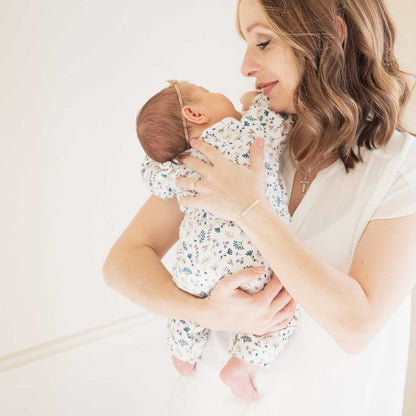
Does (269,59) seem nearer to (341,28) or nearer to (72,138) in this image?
(341,28)

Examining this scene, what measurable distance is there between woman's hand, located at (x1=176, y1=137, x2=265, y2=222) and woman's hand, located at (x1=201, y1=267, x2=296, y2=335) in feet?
0.47

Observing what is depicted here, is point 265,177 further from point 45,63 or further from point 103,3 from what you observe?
point 103,3

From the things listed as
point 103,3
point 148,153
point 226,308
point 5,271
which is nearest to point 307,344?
point 226,308

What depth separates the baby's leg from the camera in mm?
1305

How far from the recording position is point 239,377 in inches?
47.8

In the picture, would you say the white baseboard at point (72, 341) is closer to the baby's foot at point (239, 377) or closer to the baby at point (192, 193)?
the baby at point (192, 193)

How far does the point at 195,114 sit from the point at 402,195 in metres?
0.56

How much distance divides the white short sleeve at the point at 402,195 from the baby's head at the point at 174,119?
0.48 metres

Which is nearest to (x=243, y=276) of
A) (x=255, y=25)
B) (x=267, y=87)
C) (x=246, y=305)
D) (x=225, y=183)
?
(x=246, y=305)

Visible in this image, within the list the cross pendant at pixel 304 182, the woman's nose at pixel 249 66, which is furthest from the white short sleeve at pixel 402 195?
the woman's nose at pixel 249 66

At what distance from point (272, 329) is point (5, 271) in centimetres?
121

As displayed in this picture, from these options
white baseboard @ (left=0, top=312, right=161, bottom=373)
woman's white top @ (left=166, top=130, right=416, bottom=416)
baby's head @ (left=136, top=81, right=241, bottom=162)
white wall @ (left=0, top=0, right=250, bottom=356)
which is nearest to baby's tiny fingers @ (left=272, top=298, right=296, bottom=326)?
woman's white top @ (left=166, top=130, right=416, bottom=416)

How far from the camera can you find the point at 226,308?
3.68 ft

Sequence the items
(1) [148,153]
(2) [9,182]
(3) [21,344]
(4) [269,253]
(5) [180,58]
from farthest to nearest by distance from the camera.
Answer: (5) [180,58] → (3) [21,344] → (2) [9,182] → (1) [148,153] → (4) [269,253]
